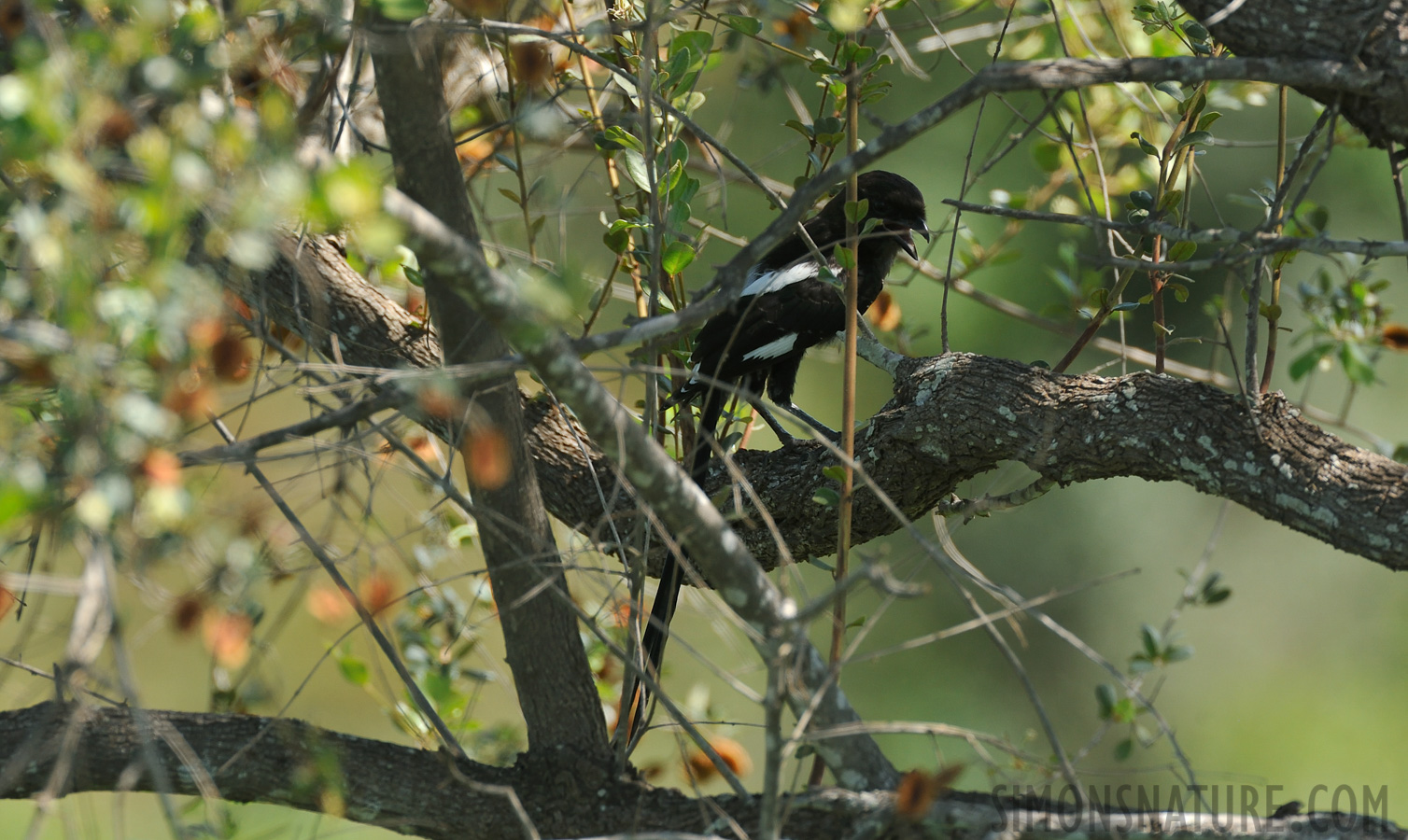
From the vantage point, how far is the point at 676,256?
208 cm

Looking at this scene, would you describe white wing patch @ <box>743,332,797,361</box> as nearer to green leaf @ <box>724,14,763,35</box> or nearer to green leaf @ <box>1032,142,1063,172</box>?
green leaf @ <box>1032,142,1063,172</box>

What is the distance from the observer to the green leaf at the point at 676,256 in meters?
2.06

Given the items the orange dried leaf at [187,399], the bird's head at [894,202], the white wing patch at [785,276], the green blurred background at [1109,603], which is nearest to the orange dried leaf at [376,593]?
the orange dried leaf at [187,399]

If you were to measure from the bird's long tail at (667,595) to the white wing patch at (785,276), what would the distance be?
69 centimetres

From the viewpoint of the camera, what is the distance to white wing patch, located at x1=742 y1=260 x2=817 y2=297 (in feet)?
10.2

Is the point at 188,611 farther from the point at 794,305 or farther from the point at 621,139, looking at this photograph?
the point at 794,305

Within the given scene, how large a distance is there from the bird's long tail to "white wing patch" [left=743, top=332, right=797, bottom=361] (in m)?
0.50

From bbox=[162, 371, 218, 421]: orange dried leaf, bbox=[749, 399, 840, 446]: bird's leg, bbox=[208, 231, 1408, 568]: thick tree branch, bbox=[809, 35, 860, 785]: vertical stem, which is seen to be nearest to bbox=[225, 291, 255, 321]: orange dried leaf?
bbox=[208, 231, 1408, 568]: thick tree branch

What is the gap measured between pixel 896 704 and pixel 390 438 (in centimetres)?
617

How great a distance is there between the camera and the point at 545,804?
1939mm

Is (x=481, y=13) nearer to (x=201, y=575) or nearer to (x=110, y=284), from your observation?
(x=110, y=284)

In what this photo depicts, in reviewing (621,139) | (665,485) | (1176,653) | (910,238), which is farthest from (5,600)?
(910,238)

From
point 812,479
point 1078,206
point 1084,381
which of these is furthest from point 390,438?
point 1078,206

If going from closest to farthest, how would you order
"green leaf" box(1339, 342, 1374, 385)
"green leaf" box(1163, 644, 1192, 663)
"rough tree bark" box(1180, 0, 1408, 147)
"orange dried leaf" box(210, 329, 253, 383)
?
"orange dried leaf" box(210, 329, 253, 383) < "rough tree bark" box(1180, 0, 1408, 147) < "green leaf" box(1163, 644, 1192, 663) < "green leaf" box(1339, 342, 1374, 385)
